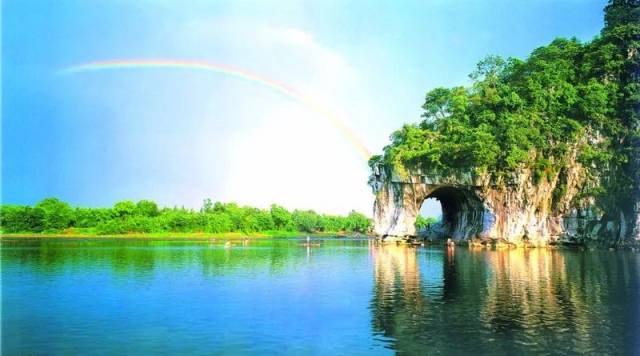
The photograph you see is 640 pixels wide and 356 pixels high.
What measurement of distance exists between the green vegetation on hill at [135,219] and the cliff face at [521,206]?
197 ft

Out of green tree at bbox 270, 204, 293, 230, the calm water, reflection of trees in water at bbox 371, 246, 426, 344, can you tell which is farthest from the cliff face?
green tree at bbox 270, 204, 293, 230

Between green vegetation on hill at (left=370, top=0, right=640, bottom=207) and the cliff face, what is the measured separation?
1465 mm

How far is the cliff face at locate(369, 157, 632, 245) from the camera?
62.0m

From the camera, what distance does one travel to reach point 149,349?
49.0ft

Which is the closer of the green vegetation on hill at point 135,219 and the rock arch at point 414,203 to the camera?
the rock arch at point 414,203

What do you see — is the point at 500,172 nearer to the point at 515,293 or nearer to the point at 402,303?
the point at 515,293

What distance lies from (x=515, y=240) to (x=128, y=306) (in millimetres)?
53074

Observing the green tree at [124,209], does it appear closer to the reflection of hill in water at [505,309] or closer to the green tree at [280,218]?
the green tree at [280,218]

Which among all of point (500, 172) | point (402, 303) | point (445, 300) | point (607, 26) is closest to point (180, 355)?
point (402, 303)

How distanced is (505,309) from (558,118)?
155ft

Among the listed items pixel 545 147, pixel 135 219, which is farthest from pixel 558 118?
pixel 135 219

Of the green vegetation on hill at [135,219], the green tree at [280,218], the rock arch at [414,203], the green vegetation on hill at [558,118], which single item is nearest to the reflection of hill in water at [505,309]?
the green vegetation on hill at [558,118]

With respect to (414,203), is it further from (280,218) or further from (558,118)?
(280,218)

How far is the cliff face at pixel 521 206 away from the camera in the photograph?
61969 millimetres
